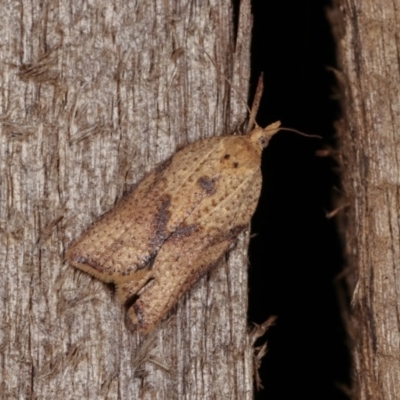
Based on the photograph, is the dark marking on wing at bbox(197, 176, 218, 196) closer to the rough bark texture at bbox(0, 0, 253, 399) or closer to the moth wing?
the moth wing

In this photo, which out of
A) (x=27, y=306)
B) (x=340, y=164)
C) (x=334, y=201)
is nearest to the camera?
(x=27, y=306)

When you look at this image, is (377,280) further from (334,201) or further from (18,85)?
(18,85)

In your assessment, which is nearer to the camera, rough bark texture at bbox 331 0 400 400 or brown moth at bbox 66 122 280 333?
brown moth at bbox 66 122 280 333

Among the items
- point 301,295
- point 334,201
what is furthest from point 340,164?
point 301,295

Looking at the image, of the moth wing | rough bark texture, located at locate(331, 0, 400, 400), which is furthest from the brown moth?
rough bark texture, located at locate(331, 0, 400, 400)

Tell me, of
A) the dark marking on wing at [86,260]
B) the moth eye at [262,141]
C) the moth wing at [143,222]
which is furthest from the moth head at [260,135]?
the dark marking on wing at [86,260]

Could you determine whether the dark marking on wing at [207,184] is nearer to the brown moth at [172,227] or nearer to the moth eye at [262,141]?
the brown moth at [172,227]

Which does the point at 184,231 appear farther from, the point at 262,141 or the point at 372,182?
the point at 372,182
